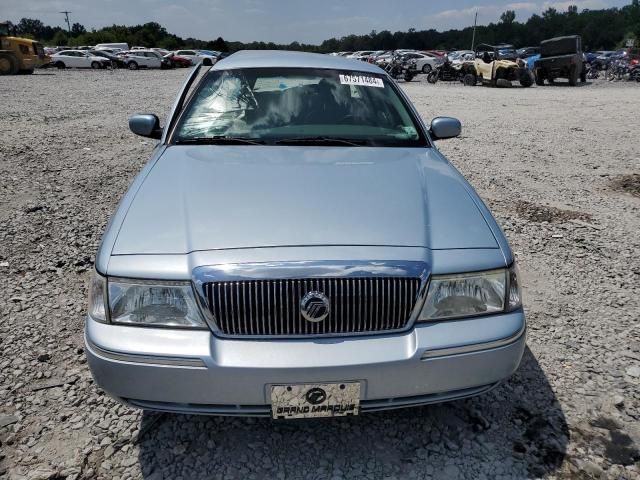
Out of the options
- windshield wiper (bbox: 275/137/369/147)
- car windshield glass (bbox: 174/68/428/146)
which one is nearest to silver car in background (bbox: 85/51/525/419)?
windshield wiper (bbox: 275/137/369/147)

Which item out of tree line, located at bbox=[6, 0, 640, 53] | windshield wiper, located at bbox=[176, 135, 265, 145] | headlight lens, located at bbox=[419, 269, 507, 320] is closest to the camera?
headlight lens, located at bbox=[419, 269, 507, 320]

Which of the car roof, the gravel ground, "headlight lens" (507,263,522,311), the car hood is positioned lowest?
the gravel ground

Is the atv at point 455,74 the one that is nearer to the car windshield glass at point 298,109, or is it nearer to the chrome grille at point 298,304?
the car windshield glass at point 298,109

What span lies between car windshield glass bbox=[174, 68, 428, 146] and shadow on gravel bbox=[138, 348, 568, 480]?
1.57 meters

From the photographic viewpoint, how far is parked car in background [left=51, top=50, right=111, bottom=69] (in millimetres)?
36906

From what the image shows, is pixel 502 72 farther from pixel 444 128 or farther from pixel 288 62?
pixel 288 62

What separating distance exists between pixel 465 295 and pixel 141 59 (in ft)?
141

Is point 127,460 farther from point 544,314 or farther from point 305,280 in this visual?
point 544,314

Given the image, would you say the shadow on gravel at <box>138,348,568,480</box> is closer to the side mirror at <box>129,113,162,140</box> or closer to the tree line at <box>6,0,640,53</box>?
the side mirror at <box>129,113,162,140</box>

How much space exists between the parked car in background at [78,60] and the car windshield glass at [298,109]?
3947cm

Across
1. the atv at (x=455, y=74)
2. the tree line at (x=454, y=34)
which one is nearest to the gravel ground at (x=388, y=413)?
the atv at (x=455, y=74)

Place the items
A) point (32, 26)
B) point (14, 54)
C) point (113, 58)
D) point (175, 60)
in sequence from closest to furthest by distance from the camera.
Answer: point (14, 54) → point (113, 58) → point (175, 60) → point (32, 26)

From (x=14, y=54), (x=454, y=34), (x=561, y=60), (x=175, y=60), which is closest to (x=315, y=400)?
(x=561, y=60)

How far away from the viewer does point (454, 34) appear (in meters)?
107
